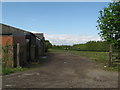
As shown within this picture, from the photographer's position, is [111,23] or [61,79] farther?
[111,23]

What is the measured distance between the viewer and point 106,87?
5.02 meters

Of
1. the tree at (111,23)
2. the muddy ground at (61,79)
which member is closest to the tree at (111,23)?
the tree at (111,23)

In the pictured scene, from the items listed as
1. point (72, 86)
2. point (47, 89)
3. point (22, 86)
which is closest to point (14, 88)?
point (22, 86)

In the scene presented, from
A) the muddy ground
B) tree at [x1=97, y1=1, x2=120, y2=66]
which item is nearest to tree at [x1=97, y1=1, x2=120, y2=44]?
tree at [x1=97, y1=1, x2=120, y2=66]

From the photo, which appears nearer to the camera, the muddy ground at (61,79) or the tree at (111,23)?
the muddy ground at (61,79)

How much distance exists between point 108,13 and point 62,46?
134 feet

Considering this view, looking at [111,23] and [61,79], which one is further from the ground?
[111,23]

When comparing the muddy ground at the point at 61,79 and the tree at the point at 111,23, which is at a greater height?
the tree at the point at 111,23

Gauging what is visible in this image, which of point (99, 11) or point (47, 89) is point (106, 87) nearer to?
point (47, 89)

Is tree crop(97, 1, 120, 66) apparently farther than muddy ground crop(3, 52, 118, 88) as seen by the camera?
Yes

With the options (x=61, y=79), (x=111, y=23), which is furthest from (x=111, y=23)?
(x=61, y=79)

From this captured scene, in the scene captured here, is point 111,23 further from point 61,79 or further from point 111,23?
point 61,79

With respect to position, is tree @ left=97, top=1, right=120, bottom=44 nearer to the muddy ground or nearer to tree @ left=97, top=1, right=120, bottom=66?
tree @ left=97, top=1, right=120, bottom=66

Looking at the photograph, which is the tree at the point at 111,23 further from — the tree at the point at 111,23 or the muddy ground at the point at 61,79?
the muddy ground at the point at 61,79
